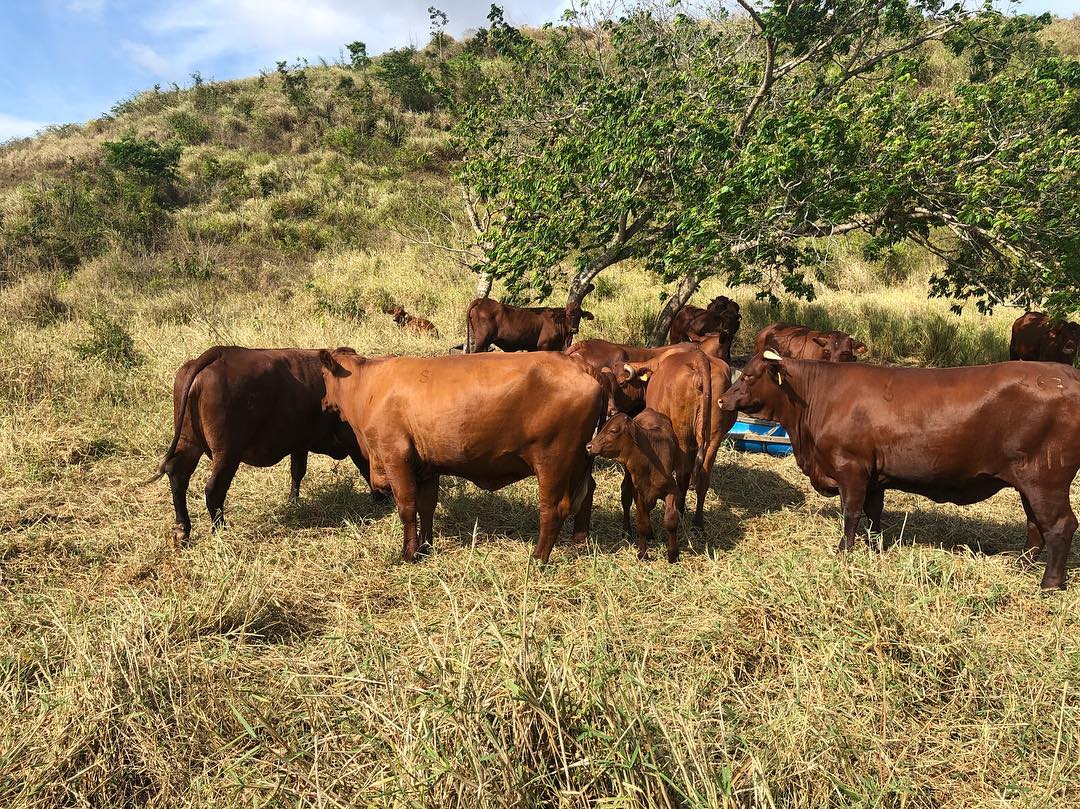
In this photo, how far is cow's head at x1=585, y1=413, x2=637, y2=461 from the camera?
4.30 meters

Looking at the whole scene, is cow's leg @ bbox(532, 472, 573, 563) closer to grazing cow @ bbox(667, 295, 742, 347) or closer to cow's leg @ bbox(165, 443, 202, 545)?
cow's leg @ bbox(165, 443, 202, 545)

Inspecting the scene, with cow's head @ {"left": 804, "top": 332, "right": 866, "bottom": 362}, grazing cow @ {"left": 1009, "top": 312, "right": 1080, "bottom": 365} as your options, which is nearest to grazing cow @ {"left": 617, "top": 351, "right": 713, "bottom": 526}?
cow's head @ {"left": 804, "top": 332, "right": 866, "bottom": 362}

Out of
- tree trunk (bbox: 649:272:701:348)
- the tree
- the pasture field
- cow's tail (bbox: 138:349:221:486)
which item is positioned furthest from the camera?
tree trunk (bbox: 649:272:701:348)

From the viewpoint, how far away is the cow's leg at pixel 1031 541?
449 cm

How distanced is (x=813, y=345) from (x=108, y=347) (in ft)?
31.4

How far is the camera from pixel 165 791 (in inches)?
94.3

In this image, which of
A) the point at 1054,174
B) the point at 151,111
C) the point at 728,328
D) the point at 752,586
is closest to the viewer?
the point at 752,586

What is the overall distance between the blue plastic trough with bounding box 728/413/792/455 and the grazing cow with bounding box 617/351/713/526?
1.87 meters

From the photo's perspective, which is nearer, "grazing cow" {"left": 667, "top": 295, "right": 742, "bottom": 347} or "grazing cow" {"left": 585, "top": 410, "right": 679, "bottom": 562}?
"grazing cow" {"left": 585, "top": 410, "right": 679, "bottom": 562}

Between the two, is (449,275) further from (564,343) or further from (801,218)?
(801,218)

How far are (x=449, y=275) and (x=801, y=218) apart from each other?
9.07 m

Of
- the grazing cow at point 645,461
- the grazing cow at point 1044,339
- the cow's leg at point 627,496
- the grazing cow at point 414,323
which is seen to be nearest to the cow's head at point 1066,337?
the grazing cow at point 1044,339

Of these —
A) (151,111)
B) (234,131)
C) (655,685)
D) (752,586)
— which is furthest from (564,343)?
(151,111)

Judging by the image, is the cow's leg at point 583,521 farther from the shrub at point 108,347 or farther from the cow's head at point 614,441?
the shrub at point 108,347
